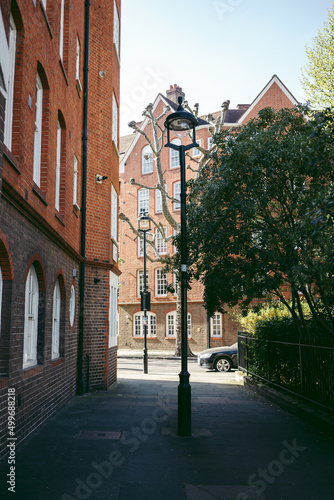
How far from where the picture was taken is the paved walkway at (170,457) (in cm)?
477

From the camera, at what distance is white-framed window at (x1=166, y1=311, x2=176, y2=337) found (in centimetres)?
3619

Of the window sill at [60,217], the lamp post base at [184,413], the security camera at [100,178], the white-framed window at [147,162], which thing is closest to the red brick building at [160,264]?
the white-framed window at [147,162]

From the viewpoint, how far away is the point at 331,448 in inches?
257

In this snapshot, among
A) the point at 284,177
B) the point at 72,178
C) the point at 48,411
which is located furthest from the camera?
the point at 72,178

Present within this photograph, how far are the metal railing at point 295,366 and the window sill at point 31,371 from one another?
16.2 ft

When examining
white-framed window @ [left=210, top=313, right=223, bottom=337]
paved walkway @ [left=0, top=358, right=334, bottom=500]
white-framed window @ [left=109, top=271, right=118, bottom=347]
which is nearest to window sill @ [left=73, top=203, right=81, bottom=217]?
white-framed window @ [left=109, top=271, right=118, bottom=347]

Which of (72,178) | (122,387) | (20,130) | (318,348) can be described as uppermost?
(72,178)

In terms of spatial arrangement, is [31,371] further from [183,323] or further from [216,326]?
[216,326]

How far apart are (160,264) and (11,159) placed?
31.4 meters

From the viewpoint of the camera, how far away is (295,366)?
10234 millimetres

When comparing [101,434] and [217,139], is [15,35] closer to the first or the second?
[217,139]

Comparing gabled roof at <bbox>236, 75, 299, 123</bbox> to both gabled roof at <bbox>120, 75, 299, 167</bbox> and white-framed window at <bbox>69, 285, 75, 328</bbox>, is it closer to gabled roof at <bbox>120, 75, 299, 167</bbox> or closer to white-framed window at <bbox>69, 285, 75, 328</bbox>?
gabled roof at <bbox>120, 75, 299, 167</bbox>

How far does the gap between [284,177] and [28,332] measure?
5860 millimetres

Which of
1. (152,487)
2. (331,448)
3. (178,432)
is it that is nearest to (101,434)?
(178,432)
